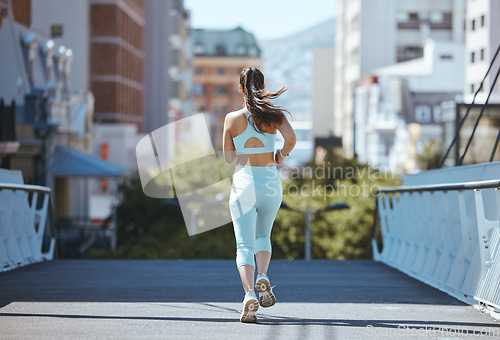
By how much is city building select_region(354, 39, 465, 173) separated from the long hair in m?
80.7

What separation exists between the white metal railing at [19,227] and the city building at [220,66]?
148875 mm

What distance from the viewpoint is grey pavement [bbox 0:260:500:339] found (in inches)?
272

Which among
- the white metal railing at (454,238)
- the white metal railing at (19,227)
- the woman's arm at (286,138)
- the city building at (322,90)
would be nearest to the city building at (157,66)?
the white metal railing at (19,227)

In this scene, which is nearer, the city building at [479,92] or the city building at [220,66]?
the city building at [479,92]

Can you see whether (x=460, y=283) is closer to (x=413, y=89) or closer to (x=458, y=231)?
(x=458, y=231)

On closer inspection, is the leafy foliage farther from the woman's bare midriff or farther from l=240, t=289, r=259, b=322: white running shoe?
l=240, t=289, r=259, b=322: white running shoe

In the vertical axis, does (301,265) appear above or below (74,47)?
below

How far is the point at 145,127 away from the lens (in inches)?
3093

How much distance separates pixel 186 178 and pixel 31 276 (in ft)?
82.7

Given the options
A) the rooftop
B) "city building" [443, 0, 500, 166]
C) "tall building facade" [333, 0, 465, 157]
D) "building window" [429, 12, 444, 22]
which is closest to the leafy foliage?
"city building" [443, 0, 500, 166]

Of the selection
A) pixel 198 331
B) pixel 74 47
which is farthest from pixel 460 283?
pixel 74 47

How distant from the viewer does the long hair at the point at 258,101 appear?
7551mm

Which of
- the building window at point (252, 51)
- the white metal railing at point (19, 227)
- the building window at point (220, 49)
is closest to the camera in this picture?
the white metal railing at point (19, 227)

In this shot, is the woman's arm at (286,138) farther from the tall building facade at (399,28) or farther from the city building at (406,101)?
the tall building facade at (399,28)
